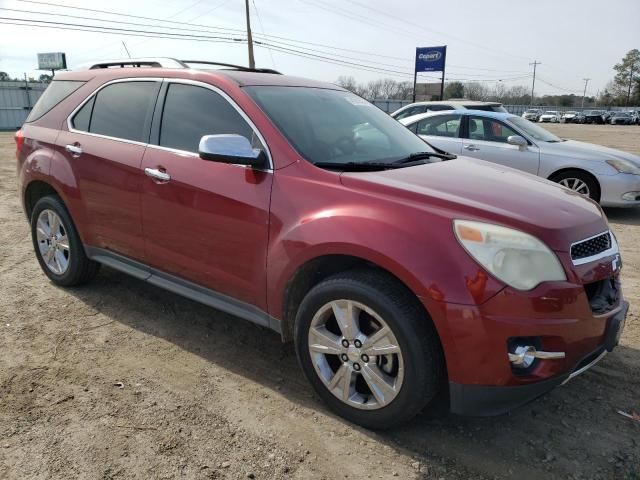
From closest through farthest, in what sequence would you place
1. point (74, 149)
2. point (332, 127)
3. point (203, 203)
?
point (203, 203), point (332, 127), point (74, 149)

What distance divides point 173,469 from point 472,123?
757cm

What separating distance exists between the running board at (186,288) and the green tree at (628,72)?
102124mm

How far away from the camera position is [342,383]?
2750mm

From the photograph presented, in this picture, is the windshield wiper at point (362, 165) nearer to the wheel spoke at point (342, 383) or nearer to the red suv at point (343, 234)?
the red suv at point (343, 234)

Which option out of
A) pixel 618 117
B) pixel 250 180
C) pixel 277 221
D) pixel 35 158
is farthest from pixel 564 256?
pixel 618 117

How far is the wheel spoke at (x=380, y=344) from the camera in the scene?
8.22 ft

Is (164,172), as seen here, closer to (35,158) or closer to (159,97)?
(159,97)

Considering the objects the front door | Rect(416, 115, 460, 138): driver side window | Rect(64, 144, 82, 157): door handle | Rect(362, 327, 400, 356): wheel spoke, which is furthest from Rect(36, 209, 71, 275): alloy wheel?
Rect(416, 115, 460, 138): driver side window

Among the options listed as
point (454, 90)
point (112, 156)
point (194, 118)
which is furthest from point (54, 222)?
point (454, 90)

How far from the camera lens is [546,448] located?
2.63m

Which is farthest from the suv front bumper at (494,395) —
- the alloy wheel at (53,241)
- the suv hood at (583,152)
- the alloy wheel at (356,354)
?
the suv hood at (583,152)

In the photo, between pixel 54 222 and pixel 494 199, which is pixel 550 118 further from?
pixel 494 199

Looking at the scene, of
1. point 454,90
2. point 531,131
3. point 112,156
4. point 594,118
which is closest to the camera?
point 112,156

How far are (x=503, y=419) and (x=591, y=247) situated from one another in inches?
41.2
